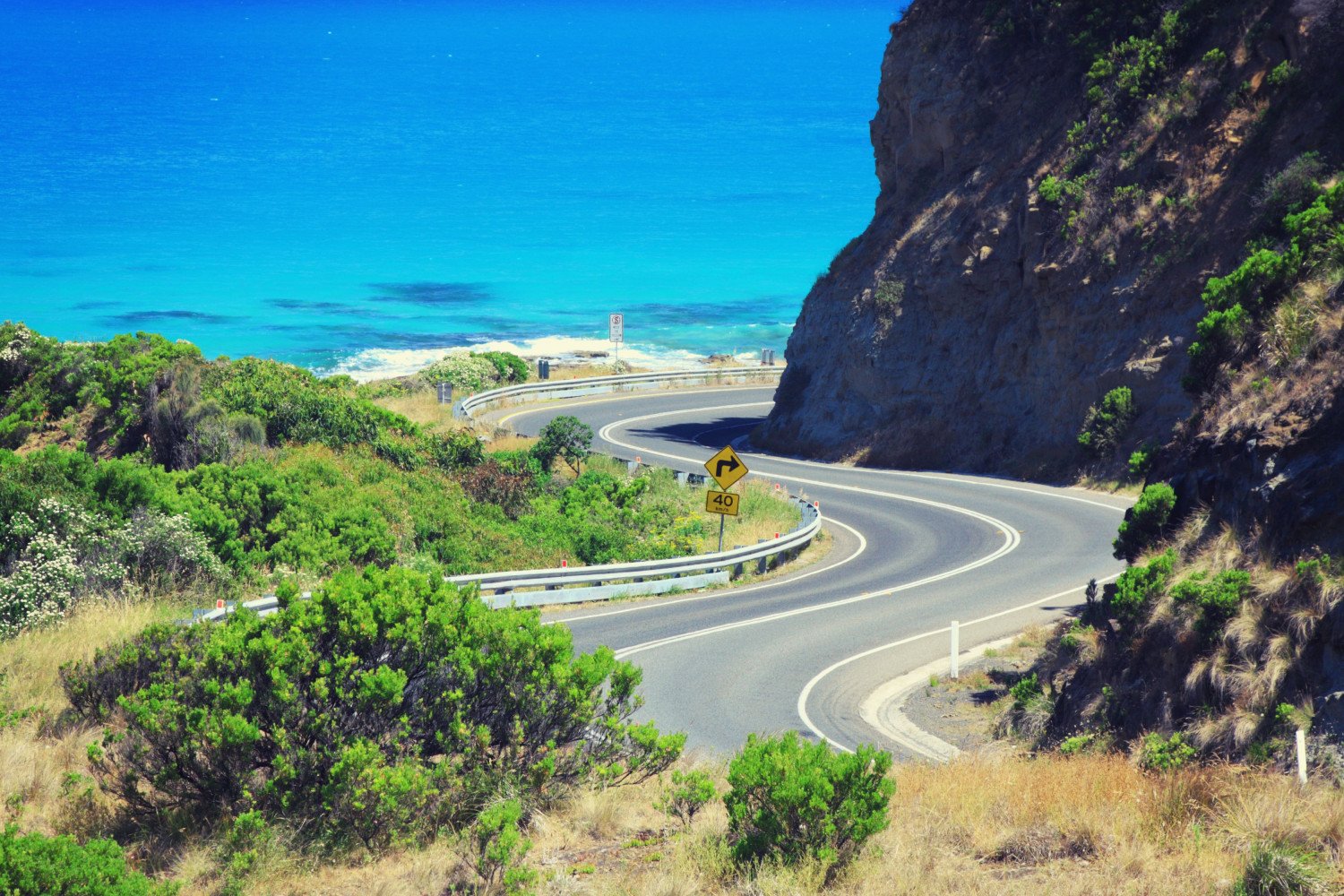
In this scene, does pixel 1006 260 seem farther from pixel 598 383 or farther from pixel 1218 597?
pixel 1218 597

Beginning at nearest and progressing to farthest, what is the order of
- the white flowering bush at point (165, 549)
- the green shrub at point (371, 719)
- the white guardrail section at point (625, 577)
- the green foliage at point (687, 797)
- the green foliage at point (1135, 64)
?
the green shrub at point (371, 719)
the green foliage at point (687, 797)
the white flowering bush at point (165, 549)
the white guardrail section at point (625, 577)
the green foliage at point (1135, 64)

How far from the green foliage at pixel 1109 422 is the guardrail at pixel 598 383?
19.9 metres

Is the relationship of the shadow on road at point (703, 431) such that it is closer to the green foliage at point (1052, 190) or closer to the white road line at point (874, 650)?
the green foliage at point (1052, 190)

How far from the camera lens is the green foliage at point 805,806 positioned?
25.8ft

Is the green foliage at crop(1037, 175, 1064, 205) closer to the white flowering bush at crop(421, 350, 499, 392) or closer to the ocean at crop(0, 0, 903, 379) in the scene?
the white flowering bush at crop(421, 350, 499, 392)

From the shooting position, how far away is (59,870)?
6.83m

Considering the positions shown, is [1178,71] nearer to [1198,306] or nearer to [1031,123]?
[1031,123]

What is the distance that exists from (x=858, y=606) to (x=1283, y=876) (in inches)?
540

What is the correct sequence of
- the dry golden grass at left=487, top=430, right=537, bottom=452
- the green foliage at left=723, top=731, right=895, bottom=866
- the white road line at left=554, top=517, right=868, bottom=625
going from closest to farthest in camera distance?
the green foliage at left=723, top=731, right=895, bottom=866 → the white road line at left=554, top=517, right=868, bottom=625 → the dry golden grass at left=487, top=430, right=537, bottom=452

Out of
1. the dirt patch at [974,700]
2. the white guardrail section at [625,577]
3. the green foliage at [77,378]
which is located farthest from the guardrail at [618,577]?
the green foliage at [77,378]

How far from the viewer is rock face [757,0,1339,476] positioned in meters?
30.8

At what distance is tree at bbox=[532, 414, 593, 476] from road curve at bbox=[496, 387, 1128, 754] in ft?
15.4

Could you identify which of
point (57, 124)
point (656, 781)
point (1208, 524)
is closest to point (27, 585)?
point (656, 781)

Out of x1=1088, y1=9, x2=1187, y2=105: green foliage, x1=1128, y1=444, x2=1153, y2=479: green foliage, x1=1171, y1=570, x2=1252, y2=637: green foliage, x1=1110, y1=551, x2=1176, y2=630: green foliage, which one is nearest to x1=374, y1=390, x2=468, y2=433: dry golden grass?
x1=1088, y1=9, x2=1187, y2=105: green foliage
